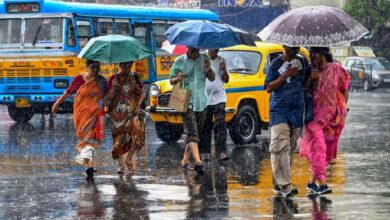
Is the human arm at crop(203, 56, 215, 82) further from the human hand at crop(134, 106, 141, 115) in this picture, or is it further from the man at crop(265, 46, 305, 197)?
the man at crop(265, 46, 305, 197)

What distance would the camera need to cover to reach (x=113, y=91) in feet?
39.0

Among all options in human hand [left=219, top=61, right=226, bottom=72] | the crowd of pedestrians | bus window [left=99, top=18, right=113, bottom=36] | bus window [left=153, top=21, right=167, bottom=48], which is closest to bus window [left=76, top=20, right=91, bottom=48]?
bus window [left=99, top=18, right=113, bottom=36]

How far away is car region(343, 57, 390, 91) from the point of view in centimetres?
4362

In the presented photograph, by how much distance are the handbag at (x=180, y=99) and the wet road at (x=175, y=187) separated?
83cm

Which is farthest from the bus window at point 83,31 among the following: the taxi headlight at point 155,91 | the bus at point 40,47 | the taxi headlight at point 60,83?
the taxi headlight at point 155,91

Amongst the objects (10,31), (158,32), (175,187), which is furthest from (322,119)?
(158,32)

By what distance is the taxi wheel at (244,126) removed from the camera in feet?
53.9

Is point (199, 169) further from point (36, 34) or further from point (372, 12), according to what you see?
point (372, 12)

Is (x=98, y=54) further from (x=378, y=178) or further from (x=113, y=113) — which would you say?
(x=378, y=178)

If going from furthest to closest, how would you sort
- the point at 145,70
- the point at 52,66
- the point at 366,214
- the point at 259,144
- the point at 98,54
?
1. the point at 145,70
2. the point at 52,66
3. the point at 259,144
4. the point at 98,54
5. the point at 366,214

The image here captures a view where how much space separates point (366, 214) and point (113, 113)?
3907 millimetres

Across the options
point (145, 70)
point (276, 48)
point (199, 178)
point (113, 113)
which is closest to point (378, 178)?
point (199, 178)

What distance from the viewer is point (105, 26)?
22844 millimetres

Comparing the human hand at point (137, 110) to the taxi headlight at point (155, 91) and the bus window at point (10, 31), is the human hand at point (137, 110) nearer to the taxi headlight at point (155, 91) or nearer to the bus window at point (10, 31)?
the taxi headlight at point (155, 91)
